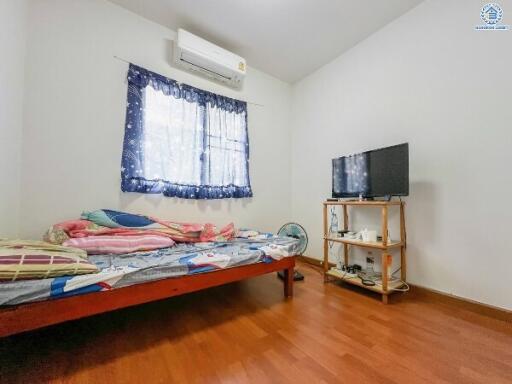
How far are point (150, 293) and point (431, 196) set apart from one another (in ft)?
7.85

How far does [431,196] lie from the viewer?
193cm

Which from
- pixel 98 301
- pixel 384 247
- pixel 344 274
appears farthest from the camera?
pixel 344 274

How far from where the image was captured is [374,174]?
6.91 ft

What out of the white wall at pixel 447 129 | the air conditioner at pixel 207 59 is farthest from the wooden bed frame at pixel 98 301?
the air conditioner at pixel 207 59

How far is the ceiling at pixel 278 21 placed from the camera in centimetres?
207

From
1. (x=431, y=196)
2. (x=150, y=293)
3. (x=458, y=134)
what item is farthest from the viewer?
(x=431, y=196)

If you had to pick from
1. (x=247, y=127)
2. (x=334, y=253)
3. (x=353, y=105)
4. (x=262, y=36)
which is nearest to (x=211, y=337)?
(x=334, y=253)

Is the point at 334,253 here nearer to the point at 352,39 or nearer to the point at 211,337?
the point at 211,337

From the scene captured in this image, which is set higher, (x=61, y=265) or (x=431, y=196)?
(x=431, y=196)

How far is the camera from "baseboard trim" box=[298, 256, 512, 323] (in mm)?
1546

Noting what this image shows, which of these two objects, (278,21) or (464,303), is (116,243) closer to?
(278,21)

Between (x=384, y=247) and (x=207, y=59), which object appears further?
(x=207, y=59)

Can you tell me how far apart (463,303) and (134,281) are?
2.46 m

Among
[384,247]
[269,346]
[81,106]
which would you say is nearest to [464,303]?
[384,247]
